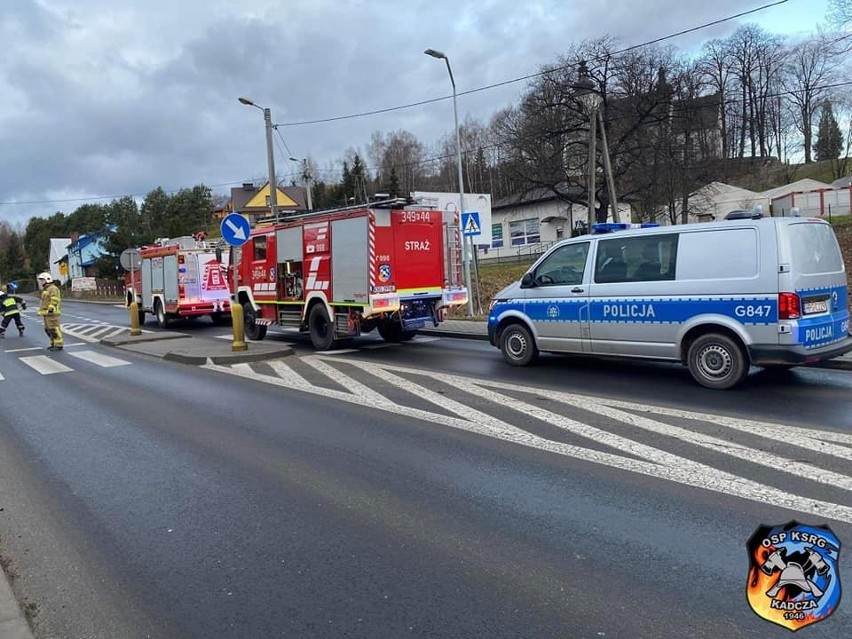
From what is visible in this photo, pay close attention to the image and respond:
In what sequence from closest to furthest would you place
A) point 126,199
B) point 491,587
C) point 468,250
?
point 491,587, point 468,250, point 126,199

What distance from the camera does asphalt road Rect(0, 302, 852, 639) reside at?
10.7ft

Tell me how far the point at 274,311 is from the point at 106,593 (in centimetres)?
1178

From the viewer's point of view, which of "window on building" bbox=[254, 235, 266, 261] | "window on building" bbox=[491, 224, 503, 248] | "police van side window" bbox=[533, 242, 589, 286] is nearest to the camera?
"police van side window" bbox=[533, 242, 589, 286]

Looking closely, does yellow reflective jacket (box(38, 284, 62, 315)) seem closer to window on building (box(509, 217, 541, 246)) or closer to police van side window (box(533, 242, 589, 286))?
police van side window (box(533, 242, 589, 286))

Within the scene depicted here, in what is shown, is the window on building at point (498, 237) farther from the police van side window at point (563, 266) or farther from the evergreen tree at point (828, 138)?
the police van side window at point (563, 266)

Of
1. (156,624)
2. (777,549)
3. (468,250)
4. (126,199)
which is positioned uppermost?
(126,199)

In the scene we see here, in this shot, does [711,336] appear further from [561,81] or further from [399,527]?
[561,81]

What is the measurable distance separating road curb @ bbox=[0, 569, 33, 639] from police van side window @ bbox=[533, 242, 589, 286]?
7572 millimetres

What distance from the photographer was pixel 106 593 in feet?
11.7

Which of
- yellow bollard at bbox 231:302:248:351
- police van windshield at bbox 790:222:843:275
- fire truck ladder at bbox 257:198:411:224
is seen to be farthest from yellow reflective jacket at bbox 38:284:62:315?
police van windshield at bbox 790:222:843:275

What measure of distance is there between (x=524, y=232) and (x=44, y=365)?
4156 centimetres

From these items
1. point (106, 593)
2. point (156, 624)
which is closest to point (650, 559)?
point (156, 624)

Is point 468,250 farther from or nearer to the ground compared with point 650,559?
farther from the ground

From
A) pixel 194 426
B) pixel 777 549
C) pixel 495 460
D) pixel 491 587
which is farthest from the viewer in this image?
pixel 194 426
